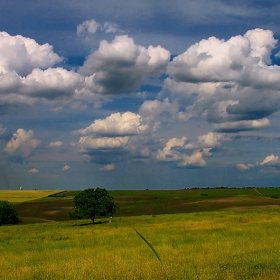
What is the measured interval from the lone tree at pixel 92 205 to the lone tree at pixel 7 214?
20.5 metres

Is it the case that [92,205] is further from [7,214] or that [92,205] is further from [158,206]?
[158,206]

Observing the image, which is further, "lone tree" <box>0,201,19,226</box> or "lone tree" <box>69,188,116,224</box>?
"lone tree" <box>0,201,19,226</box>

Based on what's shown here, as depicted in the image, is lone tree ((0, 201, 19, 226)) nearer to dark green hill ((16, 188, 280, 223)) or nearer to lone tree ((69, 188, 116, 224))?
dark green hill ((16, 188, 280, 223))

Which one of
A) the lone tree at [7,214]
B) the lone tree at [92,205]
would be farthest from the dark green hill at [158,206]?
the lone tree at [92,205]

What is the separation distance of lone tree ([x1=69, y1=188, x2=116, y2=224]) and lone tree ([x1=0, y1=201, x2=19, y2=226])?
20.5m

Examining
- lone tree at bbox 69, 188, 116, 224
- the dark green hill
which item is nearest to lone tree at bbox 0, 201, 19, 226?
the dark green hill

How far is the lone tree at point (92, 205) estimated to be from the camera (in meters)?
56.6

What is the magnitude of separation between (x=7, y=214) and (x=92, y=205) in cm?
2487

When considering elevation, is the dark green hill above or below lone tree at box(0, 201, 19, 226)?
below

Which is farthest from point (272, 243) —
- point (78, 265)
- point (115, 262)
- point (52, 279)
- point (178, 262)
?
point (52, 279)

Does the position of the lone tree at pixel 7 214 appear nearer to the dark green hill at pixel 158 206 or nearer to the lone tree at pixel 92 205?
the dark green hill at pixel 158 206

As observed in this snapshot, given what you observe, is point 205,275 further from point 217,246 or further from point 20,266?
point 20,266

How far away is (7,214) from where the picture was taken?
235ft

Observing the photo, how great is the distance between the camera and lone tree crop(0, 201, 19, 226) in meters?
70.2
